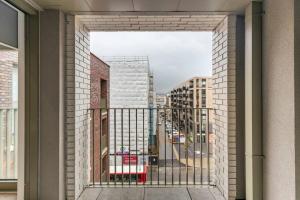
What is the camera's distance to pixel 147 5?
256 centimetres

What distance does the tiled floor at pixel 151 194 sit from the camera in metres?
2.98

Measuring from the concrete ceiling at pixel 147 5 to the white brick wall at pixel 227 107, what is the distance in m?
0.27

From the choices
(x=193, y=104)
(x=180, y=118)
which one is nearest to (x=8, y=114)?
(x=180, y=118)

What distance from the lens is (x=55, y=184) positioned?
8.80 feet

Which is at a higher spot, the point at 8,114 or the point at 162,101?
the point at 162,101

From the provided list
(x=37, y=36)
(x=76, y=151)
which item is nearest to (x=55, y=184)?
(x=76, y=151)

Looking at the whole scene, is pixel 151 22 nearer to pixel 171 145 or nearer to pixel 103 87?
pixel 171 145

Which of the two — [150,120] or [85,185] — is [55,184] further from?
[150,120]

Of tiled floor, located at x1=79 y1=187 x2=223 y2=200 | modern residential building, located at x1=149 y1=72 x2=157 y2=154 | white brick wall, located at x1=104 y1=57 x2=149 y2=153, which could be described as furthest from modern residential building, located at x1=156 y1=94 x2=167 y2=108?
tiled floor, located at x1=79 y1=187 x2=223 y2=200

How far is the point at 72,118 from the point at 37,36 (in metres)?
0.93

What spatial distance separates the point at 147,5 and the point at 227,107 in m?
1.37

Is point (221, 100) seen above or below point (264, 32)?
below

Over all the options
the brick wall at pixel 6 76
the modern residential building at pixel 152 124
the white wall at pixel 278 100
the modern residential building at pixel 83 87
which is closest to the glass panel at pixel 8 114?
the brick wall at pixel 6 76

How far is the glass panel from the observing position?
3.46 m
